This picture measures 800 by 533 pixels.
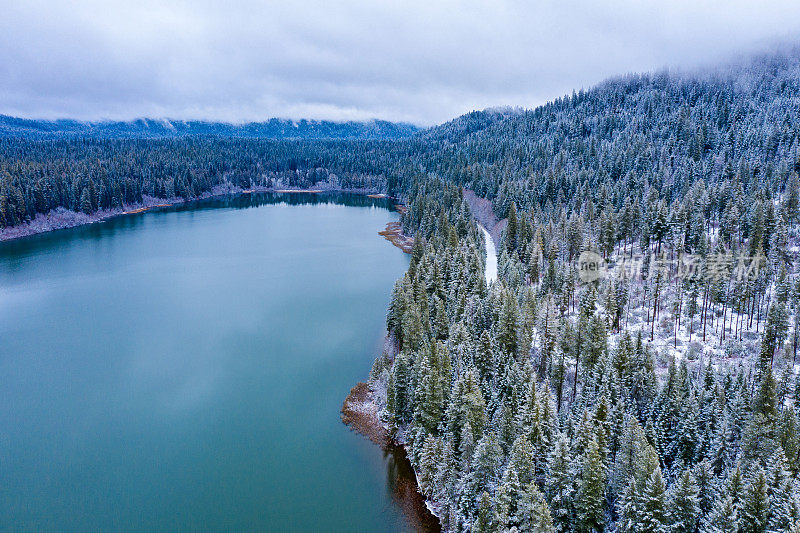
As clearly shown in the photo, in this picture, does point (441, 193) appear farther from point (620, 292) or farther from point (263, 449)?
point (263, 449)

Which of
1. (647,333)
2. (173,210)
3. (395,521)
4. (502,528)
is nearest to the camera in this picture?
(502,528)

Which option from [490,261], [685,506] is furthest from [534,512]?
[490,261]

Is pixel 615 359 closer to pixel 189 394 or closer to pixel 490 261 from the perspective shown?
pixel 189 394

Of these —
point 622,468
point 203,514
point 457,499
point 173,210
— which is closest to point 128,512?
point 203,514

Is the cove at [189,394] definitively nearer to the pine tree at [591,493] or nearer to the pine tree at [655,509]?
the pine tree at [591,493]

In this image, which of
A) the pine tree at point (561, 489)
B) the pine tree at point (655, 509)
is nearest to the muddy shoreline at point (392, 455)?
the pine tree at point (561, 489)

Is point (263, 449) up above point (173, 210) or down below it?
below

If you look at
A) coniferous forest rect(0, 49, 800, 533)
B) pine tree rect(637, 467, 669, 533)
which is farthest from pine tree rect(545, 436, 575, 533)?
pine tree rect(637, 467, 669, 533)
